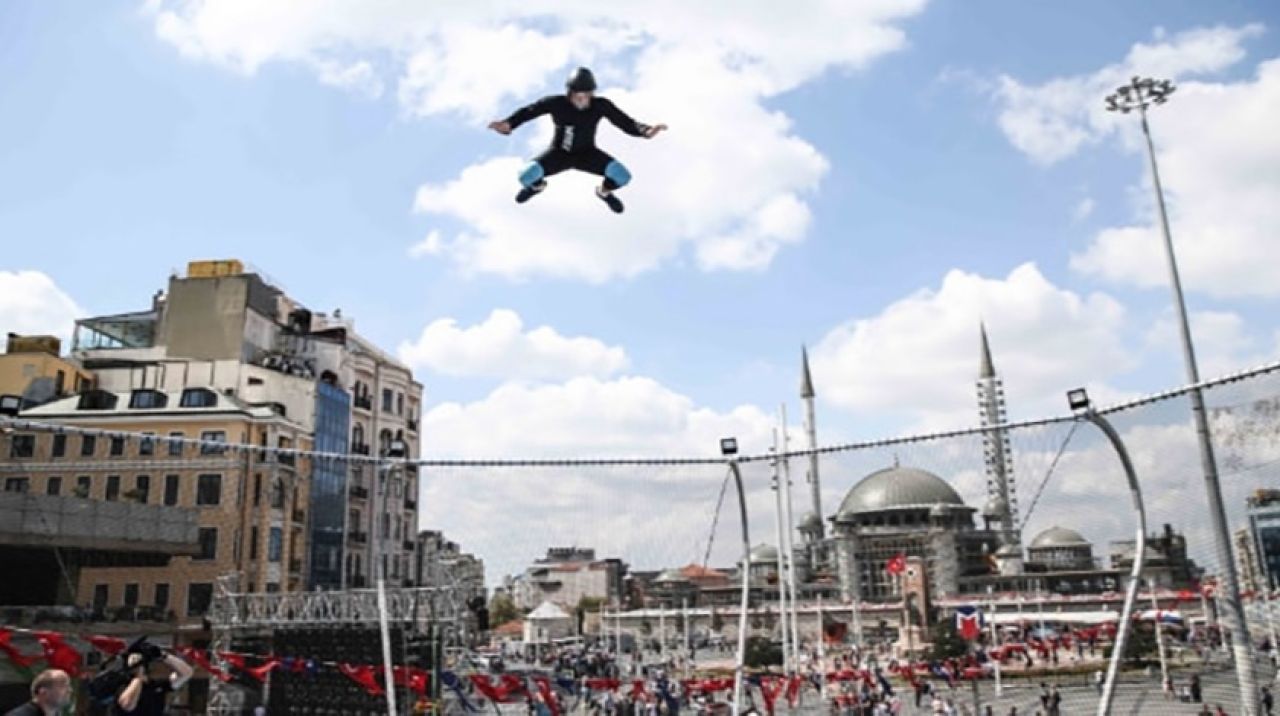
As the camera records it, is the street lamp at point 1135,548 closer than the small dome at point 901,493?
Yes

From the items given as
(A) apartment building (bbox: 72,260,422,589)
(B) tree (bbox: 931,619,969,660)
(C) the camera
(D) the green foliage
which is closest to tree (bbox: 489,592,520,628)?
(A) apartment building (bbox: 72,260,422,589)

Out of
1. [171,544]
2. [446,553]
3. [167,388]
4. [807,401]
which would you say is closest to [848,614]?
[807,401]

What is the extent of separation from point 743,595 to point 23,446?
28207 mm

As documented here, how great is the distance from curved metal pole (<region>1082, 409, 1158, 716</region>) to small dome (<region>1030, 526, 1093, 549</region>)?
1391 millimetres

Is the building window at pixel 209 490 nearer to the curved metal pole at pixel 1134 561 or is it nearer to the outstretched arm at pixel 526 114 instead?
the outstretched arm at pixel 526 114

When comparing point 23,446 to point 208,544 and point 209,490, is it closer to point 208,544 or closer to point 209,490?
point 209,490

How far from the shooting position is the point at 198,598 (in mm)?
30953

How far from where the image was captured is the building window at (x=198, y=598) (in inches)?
1202

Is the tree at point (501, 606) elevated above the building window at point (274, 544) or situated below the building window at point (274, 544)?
below

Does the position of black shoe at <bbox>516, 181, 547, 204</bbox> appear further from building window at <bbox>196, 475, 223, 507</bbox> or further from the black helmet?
building window at <bbox>196, 475, 223, 507</bbox>

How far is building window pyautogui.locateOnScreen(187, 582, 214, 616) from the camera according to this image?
100 feet

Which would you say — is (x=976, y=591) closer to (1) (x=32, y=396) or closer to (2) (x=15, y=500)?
(1) (x=32, y=396)

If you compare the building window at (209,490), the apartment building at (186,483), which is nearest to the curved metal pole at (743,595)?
the apartment building at (186,483)

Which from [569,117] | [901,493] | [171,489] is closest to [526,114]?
[569,117]
